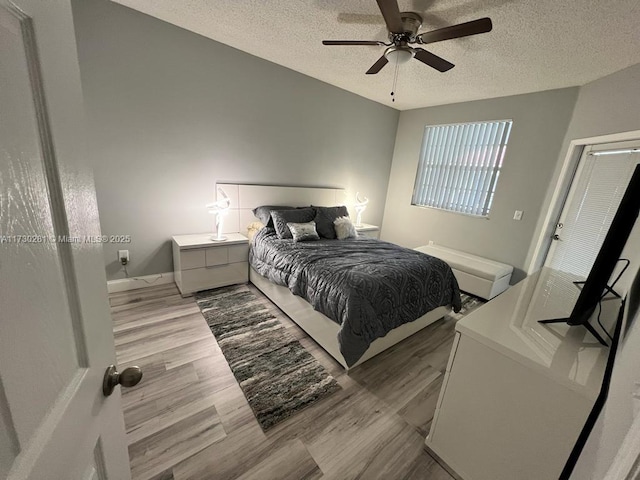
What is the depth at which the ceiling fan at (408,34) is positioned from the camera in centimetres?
152

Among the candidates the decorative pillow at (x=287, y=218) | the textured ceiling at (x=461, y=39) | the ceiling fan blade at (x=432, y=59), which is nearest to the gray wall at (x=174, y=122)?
the textured ceiling at (x=461, y=39)

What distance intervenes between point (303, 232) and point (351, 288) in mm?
1223

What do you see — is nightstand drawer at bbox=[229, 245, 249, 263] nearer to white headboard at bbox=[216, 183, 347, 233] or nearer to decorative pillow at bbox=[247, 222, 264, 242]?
decorative pillow at bbox=[247, 222, 264, 242]

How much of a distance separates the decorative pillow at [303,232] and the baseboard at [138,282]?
4.94ft

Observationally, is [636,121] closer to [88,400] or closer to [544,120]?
[544,120]

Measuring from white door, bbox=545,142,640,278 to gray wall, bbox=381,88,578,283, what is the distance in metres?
0.30

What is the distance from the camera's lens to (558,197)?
9.41 feet

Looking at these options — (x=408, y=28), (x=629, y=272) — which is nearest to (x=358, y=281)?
(x=629, y=272)

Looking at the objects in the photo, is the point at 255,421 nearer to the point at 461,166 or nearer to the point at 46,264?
the point at 46,264

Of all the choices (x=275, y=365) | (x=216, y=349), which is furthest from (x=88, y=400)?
(x=216, y=349)

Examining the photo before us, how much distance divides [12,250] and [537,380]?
146 cm

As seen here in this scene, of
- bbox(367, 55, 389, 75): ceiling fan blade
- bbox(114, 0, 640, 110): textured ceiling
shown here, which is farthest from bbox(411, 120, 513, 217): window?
bbox(367, 55, 389, 75): ceiling fan blade

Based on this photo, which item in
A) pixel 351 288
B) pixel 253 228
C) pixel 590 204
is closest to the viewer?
pixel 351 288

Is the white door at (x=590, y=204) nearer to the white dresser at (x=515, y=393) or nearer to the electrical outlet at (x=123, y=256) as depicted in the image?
the white dresser at (x=515, y=393)
